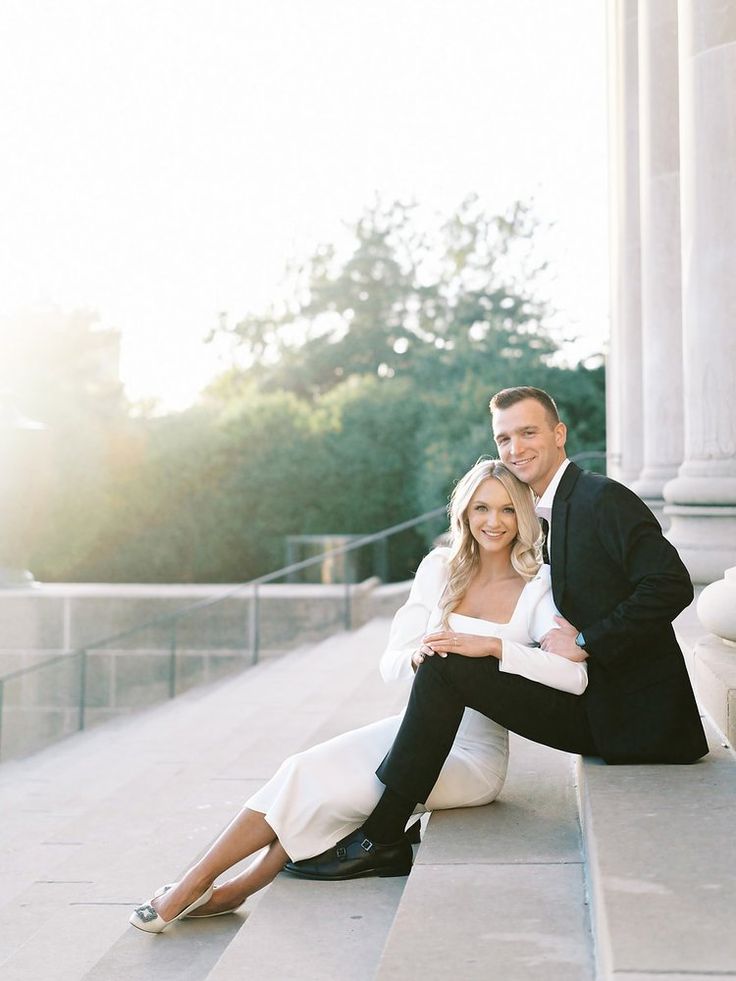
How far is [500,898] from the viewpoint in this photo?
138 inches

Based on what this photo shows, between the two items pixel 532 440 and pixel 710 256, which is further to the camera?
pixel 710 256

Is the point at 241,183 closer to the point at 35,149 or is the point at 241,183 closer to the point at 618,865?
the point at 35,149

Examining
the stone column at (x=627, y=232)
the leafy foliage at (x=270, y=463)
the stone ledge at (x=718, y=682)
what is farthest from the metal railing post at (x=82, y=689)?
the leafy foliage at (x=270, y=463)

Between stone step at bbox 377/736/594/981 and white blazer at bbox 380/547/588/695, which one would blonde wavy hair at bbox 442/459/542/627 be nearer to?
white blazer at bbox 380/547/588/695

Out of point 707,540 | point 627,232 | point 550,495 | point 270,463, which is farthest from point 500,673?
point 270,463

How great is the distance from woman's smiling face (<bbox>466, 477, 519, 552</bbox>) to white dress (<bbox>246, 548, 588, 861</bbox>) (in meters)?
0.22

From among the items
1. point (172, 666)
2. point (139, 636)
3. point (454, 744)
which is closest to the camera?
point (454, 744)

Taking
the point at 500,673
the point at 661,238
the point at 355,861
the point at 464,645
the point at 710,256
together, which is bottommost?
the point at 355,861

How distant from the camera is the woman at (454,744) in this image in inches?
171

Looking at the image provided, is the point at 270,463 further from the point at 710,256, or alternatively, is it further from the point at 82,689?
the point at 710,256

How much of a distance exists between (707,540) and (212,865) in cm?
399

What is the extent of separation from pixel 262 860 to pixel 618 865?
1.78 meters

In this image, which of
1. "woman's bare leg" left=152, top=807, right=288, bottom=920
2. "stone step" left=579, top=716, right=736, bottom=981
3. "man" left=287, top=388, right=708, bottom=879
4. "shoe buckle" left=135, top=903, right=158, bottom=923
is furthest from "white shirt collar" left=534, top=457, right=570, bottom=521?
"shoe buckle" left=135, top=903, right=158, bottom=923

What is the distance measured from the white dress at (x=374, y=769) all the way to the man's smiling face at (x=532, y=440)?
A: 1.33 ft
